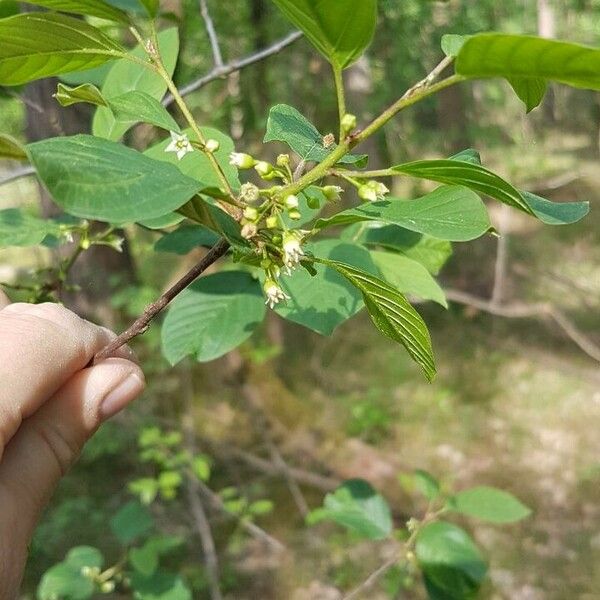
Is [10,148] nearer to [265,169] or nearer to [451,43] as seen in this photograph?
[265,169]

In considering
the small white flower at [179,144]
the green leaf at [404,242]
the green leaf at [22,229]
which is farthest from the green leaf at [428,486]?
the small white flower at [179,144]

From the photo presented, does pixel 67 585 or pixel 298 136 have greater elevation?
pixel 298 136

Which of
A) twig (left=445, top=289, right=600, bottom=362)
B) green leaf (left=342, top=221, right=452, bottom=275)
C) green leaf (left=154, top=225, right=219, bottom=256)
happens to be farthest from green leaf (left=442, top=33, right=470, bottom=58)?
twig (left=445, top=289, right=600, bottom=362)

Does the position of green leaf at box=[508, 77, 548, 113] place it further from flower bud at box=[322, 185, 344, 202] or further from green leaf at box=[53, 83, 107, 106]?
green leaf at box=[53, 83, 107, 106]

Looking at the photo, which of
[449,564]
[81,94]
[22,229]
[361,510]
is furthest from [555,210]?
[361,510]

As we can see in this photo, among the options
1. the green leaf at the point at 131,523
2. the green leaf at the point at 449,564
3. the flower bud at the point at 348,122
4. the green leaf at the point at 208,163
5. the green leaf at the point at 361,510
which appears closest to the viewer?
the flower bud at the point at 348,122

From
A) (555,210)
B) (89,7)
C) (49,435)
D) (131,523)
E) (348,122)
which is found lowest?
(131,523)

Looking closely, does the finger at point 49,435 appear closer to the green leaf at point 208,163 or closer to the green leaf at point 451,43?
the green leaf at point 208,163
